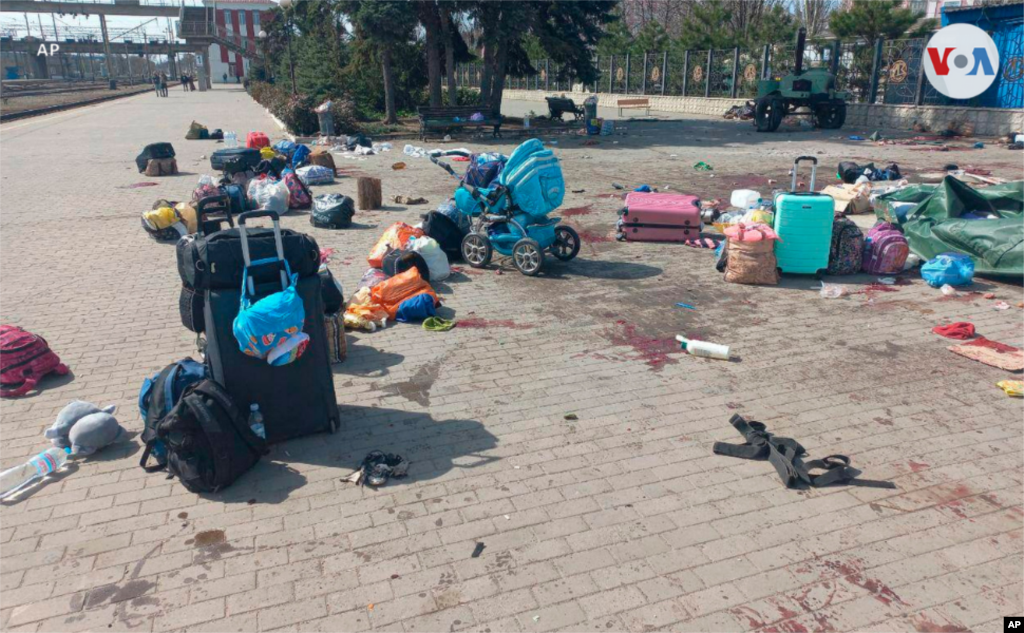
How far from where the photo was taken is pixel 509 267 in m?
9.09

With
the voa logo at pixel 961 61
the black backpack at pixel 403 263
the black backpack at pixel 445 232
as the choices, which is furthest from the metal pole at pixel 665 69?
the black backpack at pixel 403 263

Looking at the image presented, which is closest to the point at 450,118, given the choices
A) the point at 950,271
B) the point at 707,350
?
the point at 950,271

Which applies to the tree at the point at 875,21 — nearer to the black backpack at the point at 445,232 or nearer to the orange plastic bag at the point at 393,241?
the black backpack at the point at 445,232

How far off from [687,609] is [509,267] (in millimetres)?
6107

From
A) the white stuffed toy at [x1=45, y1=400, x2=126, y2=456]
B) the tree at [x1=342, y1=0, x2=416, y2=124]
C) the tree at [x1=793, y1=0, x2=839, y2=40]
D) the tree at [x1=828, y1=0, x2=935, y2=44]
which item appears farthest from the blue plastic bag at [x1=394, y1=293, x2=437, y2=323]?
the tree at [x1=793, y1=0, x2=839, y2=40]

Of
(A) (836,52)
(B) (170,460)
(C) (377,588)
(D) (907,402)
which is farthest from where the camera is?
(A) (836,52)

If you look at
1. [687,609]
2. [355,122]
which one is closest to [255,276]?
[687,609]

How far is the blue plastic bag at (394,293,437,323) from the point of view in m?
7.27

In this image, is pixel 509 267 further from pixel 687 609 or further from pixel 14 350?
pixel 687 609

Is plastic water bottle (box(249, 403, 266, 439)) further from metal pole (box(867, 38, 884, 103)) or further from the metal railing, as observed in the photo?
the metal railing

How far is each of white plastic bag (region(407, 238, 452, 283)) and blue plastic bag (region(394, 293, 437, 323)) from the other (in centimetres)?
102

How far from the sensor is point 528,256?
28.3 ft

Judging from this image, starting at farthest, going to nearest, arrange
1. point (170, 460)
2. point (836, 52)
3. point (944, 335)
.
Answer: point (836, 52)
point (944, 335)
point (170, 460)

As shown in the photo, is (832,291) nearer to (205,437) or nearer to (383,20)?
(205,437)
